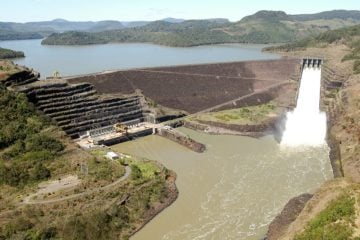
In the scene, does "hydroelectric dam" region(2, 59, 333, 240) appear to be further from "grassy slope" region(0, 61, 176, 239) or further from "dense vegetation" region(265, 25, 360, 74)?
"dense vegetation" region(265, 25, 360, 74)

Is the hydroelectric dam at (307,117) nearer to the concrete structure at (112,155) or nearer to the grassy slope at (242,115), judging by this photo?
the grassy slope at (242,115)

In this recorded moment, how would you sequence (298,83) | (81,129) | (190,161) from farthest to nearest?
1. (298,83)
2. (81,129)
3. (190,161)

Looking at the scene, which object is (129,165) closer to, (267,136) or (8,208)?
(8,208)

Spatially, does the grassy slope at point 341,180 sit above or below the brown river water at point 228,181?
above

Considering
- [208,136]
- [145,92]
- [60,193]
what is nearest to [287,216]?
[60,193]

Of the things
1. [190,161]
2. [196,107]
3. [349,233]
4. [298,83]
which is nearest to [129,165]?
[190,161]

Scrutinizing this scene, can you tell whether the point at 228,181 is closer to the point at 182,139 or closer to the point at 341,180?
the point at 341,180

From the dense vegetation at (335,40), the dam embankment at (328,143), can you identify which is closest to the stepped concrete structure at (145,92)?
the dam embankment at (328,143)
